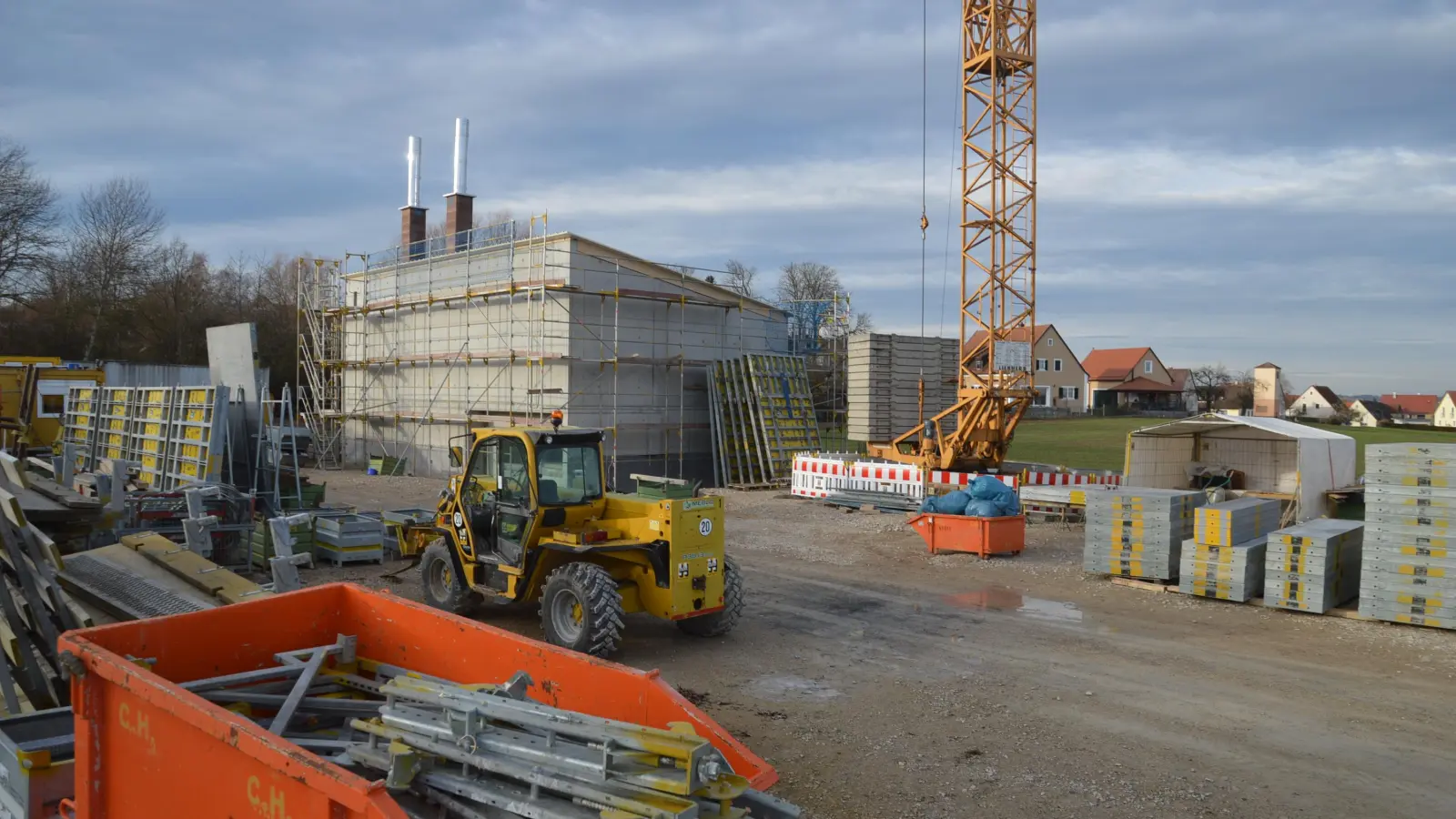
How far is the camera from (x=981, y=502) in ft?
47.8

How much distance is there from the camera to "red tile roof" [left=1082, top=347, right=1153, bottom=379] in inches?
3019

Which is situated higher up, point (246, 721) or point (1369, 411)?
point (1369, 411)

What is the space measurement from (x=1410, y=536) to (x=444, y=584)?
10.8m

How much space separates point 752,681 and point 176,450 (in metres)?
11.3

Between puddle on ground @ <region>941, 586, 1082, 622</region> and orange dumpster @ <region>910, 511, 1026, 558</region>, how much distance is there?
2101 mm

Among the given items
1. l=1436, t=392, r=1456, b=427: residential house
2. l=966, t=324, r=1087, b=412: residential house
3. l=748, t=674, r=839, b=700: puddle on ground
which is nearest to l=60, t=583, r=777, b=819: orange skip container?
l=748, t=674, r=839, b=700: puddle on ground

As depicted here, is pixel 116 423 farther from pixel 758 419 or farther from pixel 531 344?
pixel 758 419

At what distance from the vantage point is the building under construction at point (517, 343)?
77.7 ft

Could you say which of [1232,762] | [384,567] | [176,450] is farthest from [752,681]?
[176,450]

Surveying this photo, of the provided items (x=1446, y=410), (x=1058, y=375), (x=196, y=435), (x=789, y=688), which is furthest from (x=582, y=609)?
(x=1446, y=410)

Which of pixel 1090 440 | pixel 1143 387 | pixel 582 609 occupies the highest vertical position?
pixel 1143 387

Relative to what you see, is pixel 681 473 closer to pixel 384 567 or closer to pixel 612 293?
pixel 612 293

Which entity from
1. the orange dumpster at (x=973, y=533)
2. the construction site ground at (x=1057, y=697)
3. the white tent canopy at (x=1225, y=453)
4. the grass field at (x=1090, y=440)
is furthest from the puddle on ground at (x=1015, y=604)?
the grass field at (x=1090, y=440)

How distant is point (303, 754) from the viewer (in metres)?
3.27
